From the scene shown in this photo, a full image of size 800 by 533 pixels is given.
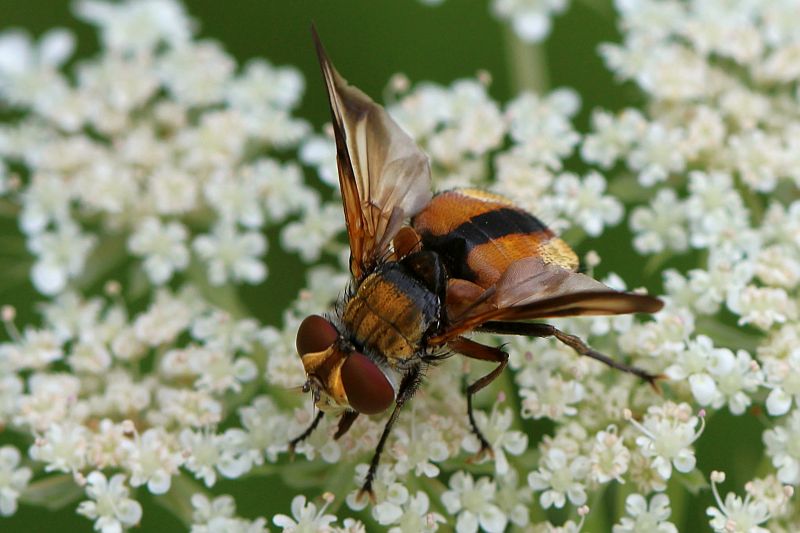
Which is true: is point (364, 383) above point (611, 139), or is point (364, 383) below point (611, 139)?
above

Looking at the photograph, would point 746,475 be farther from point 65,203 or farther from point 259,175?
point 65,203

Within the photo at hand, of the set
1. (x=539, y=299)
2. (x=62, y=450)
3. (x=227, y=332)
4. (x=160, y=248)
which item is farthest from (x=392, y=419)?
(x=160, y=248)

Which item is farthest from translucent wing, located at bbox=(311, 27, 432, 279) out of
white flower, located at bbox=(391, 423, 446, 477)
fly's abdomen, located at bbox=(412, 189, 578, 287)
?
white flower, located at bbox=(391, 423, 446, 477)

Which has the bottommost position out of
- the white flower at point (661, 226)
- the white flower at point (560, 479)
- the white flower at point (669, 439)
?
the white flower at point (560, 479)

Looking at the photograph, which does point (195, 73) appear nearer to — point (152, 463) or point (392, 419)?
point (152, 463)

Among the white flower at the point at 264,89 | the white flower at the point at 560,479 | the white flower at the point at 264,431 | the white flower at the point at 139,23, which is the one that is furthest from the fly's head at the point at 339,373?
the white flower at the point at 139,23

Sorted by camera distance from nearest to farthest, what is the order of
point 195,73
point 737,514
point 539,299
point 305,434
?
1. point 539,299
2. point 737,514
3. point 305,434
4. point 195,73

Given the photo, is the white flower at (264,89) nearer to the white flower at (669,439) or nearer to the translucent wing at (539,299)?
the translucent wing at (539,299)
